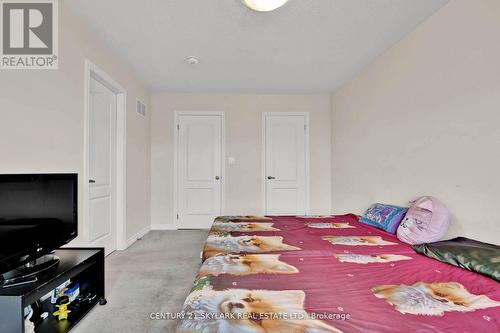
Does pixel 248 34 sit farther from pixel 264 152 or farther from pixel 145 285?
pixel 145 285

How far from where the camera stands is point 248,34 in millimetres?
2662

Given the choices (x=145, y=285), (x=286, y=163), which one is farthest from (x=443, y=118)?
(x=145, y=285)

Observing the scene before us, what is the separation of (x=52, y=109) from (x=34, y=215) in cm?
92

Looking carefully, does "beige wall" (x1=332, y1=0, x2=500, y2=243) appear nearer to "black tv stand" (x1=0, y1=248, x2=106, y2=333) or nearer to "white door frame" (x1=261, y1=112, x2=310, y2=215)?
"white door frame" (x1=261, y1=112, x2=310, y2=215)

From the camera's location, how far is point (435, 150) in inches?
89.7

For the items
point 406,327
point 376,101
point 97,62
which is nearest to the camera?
point 406,327

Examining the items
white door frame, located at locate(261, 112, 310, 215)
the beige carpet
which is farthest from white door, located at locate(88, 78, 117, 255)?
white door frame, located at locate(261, 112, 310, 215)

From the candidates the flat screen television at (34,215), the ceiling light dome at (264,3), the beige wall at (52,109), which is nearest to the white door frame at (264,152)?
the beige wall at (52,109)

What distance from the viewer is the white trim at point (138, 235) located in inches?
142

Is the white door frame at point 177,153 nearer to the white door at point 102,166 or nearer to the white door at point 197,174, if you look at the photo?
the white door at point 197,174

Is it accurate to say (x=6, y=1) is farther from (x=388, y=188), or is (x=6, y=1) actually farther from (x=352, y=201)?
(x=352, y=201)

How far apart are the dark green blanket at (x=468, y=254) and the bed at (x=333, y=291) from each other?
48mm

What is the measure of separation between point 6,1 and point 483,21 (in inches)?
139

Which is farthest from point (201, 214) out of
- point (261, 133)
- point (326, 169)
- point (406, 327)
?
point (406, 327)
